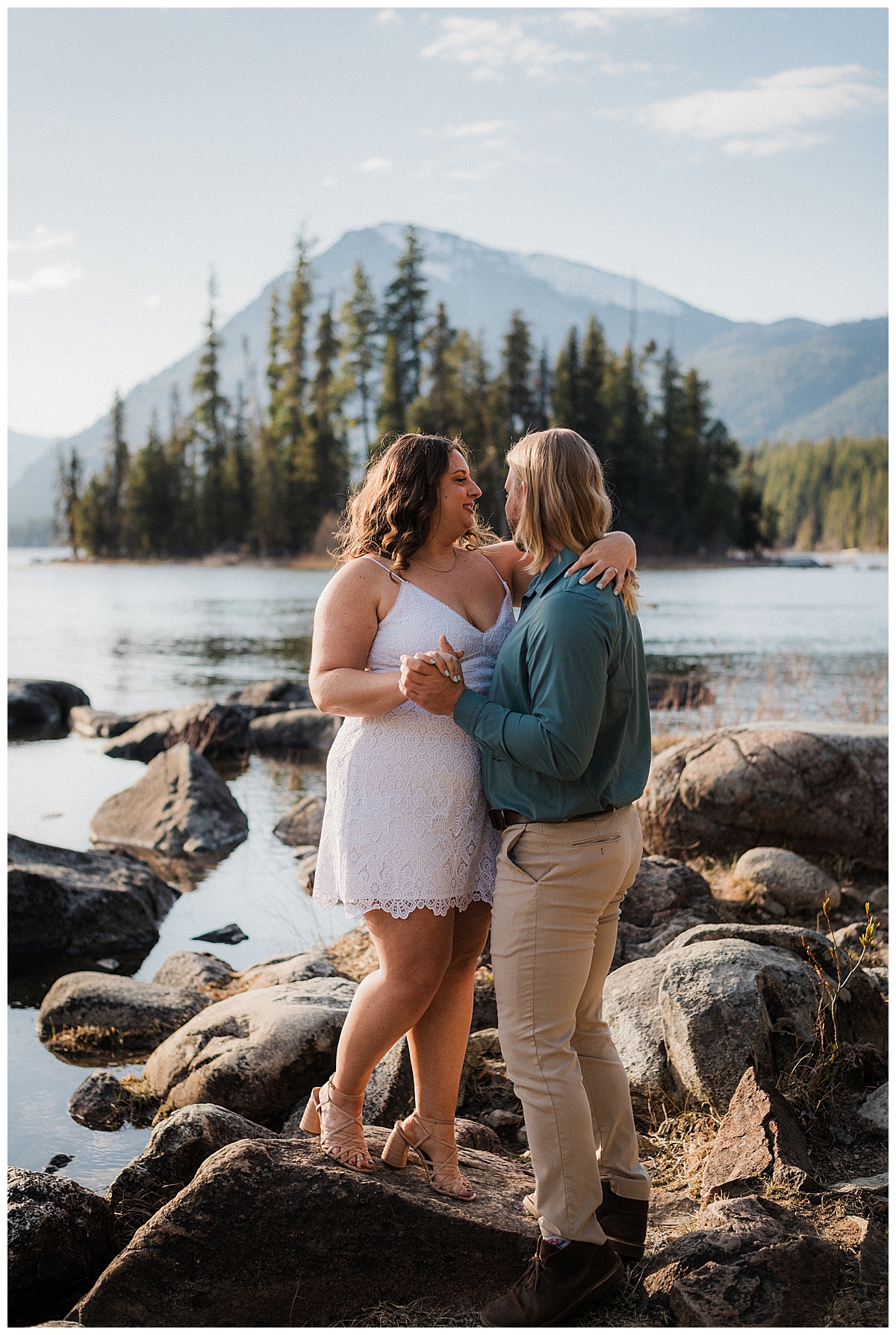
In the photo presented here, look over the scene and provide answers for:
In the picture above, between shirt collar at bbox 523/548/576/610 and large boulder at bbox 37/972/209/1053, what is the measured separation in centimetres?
395

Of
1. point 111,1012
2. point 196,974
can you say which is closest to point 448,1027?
point 111,1012

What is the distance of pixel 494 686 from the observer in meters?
2.98

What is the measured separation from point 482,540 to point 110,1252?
268cm

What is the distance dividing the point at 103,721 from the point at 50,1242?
1471 centimetres

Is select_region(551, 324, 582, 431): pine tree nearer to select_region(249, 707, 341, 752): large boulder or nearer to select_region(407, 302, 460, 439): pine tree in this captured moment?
select_region(407, 302, 460, 439): pine tree

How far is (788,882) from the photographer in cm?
658

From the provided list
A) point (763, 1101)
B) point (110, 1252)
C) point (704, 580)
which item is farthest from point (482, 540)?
point (704, 580)

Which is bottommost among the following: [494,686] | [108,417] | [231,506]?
[494,686]

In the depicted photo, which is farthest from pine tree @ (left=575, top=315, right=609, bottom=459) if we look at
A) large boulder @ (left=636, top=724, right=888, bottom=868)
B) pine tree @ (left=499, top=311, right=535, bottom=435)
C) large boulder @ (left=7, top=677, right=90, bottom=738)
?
large boulder @ (left=636, top=724, right=888, bottom=868)

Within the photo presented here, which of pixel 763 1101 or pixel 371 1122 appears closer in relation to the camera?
pixel 763 1101

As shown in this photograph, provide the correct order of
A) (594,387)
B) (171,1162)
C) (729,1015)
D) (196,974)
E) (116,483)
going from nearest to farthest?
1. (171,1162)
2. (729,1015)
3. (196,974)
4. (594,387)
5. (116,483)

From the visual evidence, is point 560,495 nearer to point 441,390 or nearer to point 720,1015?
point 720,1015

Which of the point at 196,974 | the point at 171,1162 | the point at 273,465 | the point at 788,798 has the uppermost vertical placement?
the point at 273,465

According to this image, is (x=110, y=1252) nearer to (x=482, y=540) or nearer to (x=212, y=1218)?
(x=212, y=1218)
